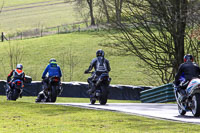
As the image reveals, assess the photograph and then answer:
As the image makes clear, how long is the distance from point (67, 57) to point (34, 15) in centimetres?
5497

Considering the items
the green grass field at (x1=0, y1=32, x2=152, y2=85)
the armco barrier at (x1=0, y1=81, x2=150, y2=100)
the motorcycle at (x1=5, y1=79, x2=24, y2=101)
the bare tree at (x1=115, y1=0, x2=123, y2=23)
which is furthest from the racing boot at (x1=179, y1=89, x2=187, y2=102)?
the green grass field at (x1=0, y1=32, x2=152, y2=85)

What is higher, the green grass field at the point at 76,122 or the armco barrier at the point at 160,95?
the armco barrier at the point at 160,95

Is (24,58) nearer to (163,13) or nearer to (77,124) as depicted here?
(163,13)

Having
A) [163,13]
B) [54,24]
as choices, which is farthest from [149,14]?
[54,24]

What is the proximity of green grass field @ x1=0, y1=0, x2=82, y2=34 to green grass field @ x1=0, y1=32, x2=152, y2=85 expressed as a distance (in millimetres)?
16484

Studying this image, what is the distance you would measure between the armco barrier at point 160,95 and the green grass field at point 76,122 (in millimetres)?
8061

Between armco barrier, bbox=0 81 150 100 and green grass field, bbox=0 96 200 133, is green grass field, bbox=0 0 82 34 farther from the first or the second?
green grass field, bbox=0 96 200 133

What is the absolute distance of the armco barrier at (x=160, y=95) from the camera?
21.6 metres

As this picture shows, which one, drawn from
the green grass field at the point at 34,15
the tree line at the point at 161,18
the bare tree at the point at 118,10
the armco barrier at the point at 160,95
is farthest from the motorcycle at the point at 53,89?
the green grass field at the point at 34,15

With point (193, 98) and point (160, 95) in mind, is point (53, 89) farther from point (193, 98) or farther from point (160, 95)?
point (193, 98)

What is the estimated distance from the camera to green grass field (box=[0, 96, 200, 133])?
32.2 feet

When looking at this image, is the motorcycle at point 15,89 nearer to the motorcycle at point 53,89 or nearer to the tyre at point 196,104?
the motorcycle at point 53,89

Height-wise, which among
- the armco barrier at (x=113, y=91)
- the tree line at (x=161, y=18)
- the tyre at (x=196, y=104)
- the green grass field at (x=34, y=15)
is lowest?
the tyre at (x=196, y=104)

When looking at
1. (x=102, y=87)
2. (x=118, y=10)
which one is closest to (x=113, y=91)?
(x=118, y=10)
